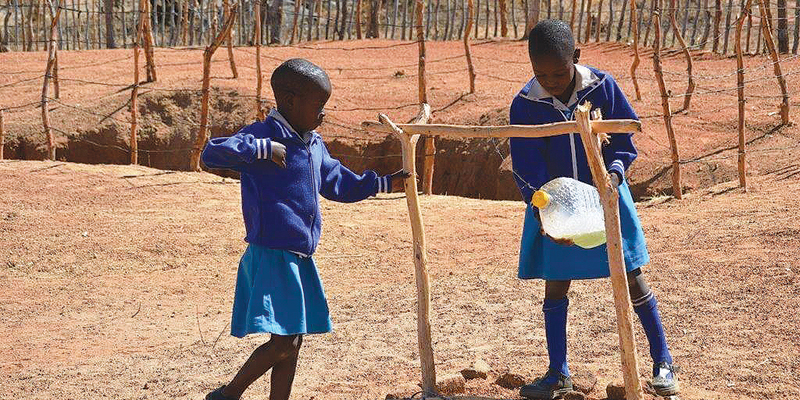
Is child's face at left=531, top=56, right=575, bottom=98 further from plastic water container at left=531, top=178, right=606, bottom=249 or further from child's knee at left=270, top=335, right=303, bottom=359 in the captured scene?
child's knee at left=270, top=335, right=303, bottom=359

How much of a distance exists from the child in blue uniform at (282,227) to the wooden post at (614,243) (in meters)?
0.96

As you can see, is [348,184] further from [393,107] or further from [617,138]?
[393,107]

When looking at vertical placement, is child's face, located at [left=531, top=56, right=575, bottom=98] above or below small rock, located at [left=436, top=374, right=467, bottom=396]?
above

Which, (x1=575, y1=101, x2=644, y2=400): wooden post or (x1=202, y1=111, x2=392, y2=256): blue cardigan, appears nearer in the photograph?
(x1=575, y1=101, x2=644, y2=400): wooden post

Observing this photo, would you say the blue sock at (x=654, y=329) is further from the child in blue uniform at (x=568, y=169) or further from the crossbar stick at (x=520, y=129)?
the crossbar stick at (x=520, y=129)

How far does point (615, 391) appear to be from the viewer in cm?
437

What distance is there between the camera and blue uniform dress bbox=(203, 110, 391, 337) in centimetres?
387

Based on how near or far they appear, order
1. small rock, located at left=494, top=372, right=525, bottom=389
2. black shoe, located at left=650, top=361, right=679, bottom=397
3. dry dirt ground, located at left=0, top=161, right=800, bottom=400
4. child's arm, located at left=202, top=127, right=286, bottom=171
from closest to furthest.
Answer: child's arm, located at left=202, top=127, right=286, bottom=171
black shoe, located at left=650, top=361, right=679, bottom=397
small rock, located at left=494, top=372, right=525, bottom=389
dry dirt ground, located at left=0, top=161, right=800, bottom=400

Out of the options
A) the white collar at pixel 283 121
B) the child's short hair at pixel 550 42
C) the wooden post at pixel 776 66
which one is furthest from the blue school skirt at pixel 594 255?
the wooden post at pixel 776 66

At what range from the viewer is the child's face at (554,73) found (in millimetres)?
3939

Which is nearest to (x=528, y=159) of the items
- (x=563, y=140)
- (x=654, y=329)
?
(x=563, y=140)

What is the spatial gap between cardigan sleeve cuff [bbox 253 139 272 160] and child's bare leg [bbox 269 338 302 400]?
76 cm

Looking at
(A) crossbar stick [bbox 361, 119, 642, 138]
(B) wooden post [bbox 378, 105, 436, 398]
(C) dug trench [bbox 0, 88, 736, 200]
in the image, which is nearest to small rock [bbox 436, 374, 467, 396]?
(B) wooden post [bbox 378, 105, 436, 398]

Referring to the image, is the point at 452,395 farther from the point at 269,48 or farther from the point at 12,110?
the point at 269,48
